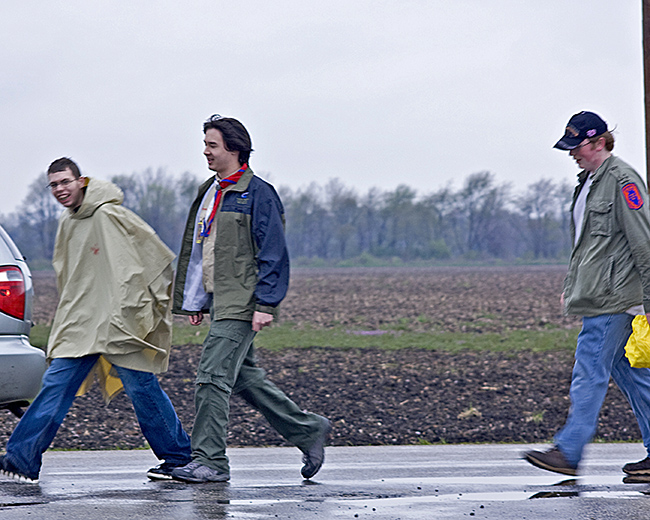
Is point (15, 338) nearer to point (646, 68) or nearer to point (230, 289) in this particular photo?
point (230, 289)

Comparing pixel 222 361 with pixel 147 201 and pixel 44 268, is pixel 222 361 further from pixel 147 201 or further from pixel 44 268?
pixel 147 201

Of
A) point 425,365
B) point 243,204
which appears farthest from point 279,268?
point 425,365

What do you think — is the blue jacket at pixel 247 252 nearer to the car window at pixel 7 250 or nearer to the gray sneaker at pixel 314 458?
the gray sneaker at pixel 314 458

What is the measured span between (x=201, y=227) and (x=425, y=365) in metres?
7.67

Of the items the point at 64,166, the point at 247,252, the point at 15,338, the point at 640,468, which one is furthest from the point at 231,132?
the point at 640,468

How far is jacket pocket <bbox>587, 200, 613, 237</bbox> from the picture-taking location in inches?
187

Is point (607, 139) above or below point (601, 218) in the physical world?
above

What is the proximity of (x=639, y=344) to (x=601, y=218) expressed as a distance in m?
0.64

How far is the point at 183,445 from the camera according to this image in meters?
5.02

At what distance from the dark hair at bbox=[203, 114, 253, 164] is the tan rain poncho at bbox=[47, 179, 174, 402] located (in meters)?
0.62

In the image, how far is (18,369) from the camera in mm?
4637

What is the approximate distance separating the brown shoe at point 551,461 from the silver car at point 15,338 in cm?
245

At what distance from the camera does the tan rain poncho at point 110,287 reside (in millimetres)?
4824

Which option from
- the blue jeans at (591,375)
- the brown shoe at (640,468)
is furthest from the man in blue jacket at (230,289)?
the brown shoe at (640,468)
